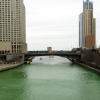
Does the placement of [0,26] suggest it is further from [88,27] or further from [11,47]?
[88,27]

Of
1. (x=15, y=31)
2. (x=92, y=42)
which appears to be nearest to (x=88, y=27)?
(x=92, y=42)

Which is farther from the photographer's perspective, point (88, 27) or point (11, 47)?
point (88, 27)

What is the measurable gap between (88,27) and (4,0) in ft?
392

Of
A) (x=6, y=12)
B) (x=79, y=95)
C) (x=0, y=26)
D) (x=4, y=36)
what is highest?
(x=6, y=12)

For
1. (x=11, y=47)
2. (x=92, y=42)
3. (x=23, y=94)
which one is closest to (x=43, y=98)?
(x=23, y=94)

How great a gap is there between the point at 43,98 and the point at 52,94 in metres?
1.78

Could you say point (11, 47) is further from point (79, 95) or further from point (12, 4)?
point (79, 95)

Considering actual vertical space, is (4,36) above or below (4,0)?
below

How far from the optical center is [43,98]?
58.9 ft

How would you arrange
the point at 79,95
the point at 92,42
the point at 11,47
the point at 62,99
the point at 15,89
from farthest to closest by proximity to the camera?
1. the point at 92,42
2. the point at 11,47
3. the point at 15,89
4. the point at 79,95
5. the point at 62,99

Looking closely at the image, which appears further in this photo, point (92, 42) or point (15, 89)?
point (92, 42)

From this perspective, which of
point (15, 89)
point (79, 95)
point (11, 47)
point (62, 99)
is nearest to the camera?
point (62, 99)

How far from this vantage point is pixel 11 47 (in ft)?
331

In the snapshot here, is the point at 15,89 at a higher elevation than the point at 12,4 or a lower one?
lower
